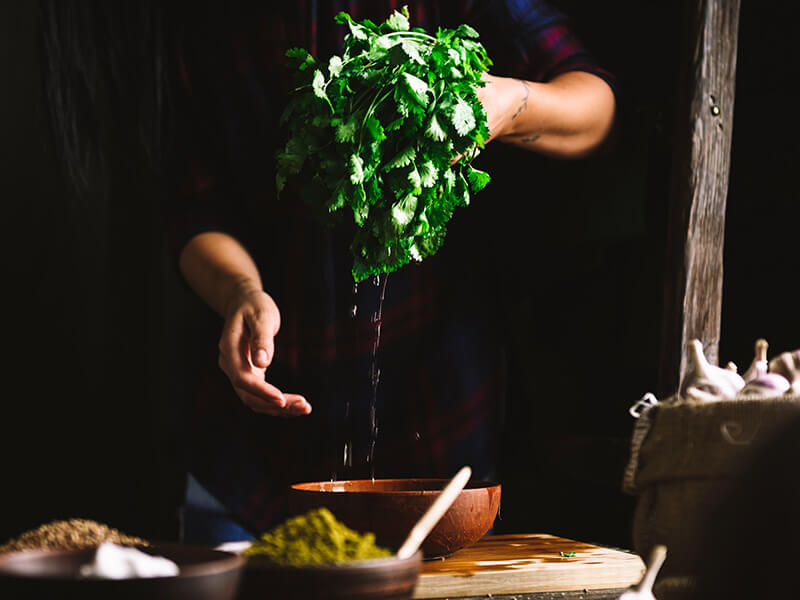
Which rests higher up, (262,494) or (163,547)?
(163,547)

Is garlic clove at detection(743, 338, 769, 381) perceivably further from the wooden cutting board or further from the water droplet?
the water droplet

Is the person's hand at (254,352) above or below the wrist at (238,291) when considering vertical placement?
below

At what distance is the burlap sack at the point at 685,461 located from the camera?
105cm

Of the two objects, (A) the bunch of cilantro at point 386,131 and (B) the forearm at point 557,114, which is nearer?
(A) the bunch of cilantro at point 386,131

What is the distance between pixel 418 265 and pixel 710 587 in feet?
5.32

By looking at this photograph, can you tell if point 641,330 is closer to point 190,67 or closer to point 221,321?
point 221,321

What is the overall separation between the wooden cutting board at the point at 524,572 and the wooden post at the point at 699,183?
547 mm

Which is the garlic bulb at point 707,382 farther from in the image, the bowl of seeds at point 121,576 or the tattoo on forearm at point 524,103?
the tattoo on forearm at point 524,103

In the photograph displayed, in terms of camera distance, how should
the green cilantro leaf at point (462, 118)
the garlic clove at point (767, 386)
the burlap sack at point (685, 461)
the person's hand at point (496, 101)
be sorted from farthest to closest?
the person's hand at point (496, 101), the green cilantro leaf at point (462, 118), the garlic clove at point (767, 386), the burlap sack at point (685, 461)

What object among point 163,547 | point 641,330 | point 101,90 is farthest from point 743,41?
point 101,90

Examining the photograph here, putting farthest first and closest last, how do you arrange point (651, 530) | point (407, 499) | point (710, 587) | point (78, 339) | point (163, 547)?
point (78, 339) < point (407, 499) < point (651, 530) < point (163, 547) < point (710, 587)

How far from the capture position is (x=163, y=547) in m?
0.98

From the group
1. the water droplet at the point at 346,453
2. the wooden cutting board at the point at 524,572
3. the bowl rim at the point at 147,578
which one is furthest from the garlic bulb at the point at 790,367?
the water droplet at the point at 346,453

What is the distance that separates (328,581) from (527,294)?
1911 millimetres
